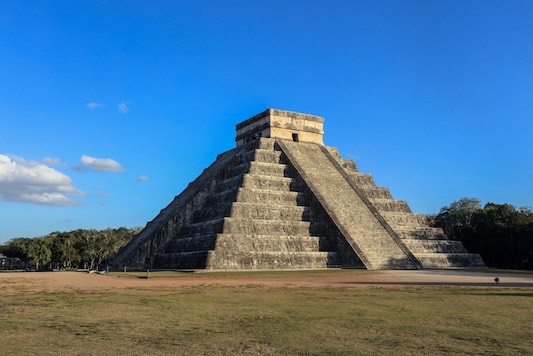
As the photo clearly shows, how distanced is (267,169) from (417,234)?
12.4 meters

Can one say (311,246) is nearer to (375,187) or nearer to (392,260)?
(392,260)

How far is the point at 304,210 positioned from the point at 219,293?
1986 cm

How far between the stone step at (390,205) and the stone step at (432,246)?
3.94 metres

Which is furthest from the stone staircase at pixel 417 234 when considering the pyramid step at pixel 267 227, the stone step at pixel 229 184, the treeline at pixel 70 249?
the treeline at pixel 70 249

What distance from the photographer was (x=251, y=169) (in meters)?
37.0

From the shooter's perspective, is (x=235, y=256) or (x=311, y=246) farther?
(x=311, y=246)

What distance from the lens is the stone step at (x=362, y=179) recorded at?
138 feet

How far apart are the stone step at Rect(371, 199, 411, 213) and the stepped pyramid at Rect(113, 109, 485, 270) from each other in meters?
0.10

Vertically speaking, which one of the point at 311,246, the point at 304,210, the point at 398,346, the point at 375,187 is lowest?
the point at 398,346

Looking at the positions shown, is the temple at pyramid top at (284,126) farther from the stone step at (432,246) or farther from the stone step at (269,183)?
the stone step at (432,246)

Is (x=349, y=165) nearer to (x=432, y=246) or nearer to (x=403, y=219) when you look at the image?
(x=403, y=219)

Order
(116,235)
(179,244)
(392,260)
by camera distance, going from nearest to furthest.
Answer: (392,260) < (179,244) < (116,235)

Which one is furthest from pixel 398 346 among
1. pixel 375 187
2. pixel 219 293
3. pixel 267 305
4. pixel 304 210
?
pixel 375 187

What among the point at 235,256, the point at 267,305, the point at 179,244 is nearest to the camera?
the point at 267,305
